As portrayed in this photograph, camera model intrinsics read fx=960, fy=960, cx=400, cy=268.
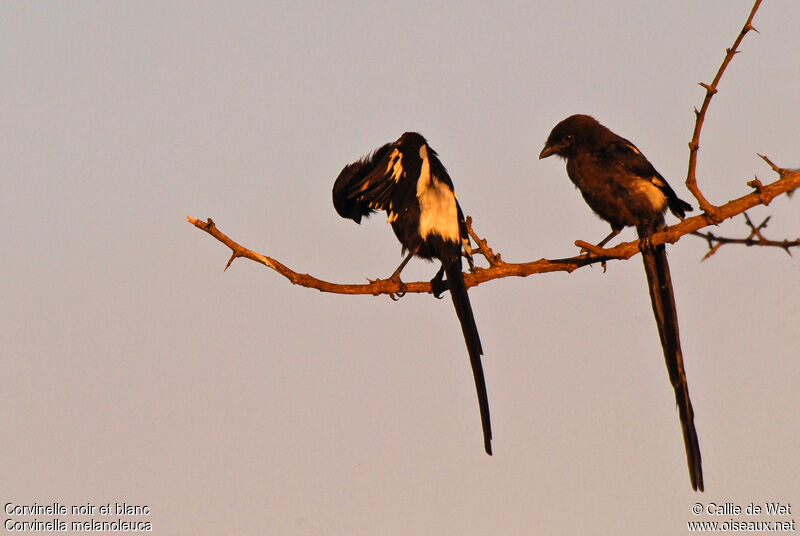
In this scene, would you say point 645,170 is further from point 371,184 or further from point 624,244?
point 371,184

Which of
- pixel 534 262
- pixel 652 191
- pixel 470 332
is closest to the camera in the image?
pixel 534 262

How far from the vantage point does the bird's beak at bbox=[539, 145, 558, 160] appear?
5.41 meters

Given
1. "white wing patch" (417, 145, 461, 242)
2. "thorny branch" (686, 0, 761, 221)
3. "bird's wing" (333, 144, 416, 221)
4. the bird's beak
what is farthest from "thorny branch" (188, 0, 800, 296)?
the bird's beak

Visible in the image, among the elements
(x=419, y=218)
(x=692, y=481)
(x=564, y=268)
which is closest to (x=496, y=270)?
(x=564, y=268)

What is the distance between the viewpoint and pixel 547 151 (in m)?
5.44

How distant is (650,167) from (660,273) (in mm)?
764

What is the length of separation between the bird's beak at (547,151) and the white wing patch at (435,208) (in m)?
0.72

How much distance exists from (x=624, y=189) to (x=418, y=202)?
109 centimetres

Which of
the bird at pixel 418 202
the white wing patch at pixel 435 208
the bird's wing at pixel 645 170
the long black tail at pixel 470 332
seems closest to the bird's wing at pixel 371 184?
the bird at pixel 418 202

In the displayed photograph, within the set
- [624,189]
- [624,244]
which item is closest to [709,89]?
[624,244]

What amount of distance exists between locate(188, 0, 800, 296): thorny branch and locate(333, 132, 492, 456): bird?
204mm

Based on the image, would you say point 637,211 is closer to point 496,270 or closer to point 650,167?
point 650,167

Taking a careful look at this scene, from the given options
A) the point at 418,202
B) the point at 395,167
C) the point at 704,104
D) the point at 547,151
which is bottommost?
the point at 704,104

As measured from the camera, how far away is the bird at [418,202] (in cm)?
456
